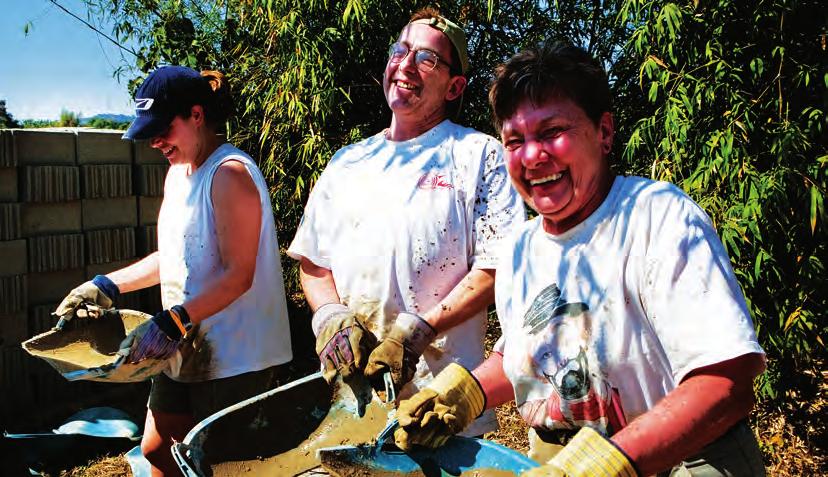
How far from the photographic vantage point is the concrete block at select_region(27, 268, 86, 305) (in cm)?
459

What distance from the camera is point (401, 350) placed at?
184 centimetres

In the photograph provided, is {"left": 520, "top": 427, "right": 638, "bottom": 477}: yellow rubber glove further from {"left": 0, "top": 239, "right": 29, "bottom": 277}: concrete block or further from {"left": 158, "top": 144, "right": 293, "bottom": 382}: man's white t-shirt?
{"left": 0, "top": 239, "right": 29, "bottom": 277}: concrete block

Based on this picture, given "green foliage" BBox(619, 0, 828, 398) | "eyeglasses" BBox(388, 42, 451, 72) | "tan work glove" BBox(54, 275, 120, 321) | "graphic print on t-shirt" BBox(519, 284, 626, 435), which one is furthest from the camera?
"green foliage" BBox(619, 0, 828, 398)

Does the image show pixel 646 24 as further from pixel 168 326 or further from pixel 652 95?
pixel 168 326

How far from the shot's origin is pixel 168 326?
90.0 inches

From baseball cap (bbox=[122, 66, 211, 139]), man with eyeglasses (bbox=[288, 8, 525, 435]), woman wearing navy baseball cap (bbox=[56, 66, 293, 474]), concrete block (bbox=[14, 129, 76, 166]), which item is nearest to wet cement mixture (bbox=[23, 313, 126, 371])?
woman wearing navy baseball cap (bbox=[56, 66, 293, 474])

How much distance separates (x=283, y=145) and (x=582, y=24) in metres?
2.26

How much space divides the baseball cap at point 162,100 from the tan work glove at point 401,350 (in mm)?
1104

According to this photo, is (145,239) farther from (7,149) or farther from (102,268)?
(7,149)

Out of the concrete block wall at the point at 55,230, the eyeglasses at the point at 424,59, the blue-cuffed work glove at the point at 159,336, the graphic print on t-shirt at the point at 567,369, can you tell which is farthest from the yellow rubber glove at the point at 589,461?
the concrete block wall at the point at 55,230

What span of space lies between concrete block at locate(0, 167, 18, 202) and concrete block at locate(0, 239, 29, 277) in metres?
0.27

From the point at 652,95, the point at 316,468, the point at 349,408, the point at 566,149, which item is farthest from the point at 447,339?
the point at 652,95

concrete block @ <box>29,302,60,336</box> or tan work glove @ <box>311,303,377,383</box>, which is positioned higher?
tan work glove @ <box>311,303,377,383</box>

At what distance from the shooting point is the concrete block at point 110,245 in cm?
496
